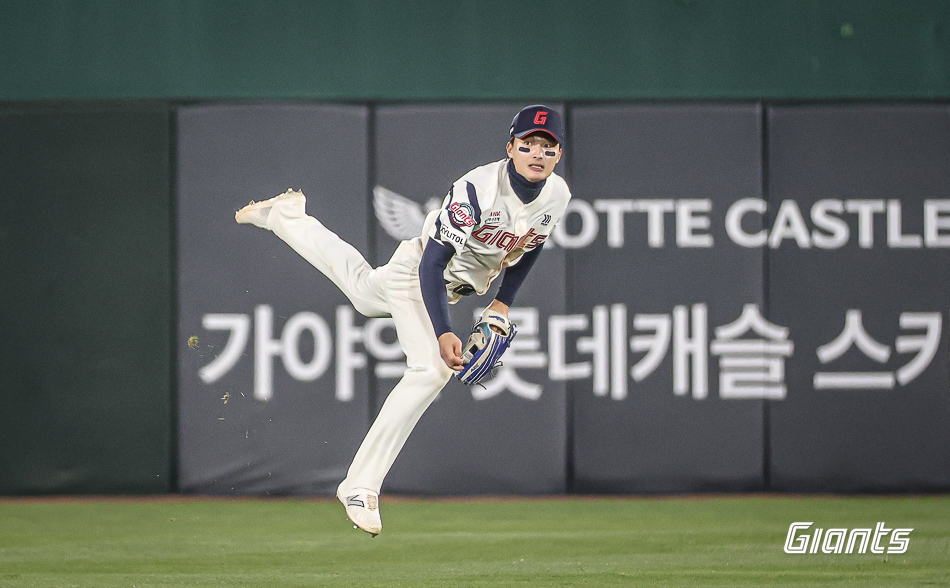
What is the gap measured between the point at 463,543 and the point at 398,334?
172 centimetres

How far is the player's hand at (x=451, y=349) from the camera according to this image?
414 centimetres

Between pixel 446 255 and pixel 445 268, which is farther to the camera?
pixel 445 268

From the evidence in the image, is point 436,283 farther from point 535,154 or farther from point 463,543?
point 463,543

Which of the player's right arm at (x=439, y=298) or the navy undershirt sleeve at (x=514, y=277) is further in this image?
the navy undershirt sleeve at (x=514, y=277)

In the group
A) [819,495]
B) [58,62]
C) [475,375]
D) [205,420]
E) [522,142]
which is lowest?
[819,495]

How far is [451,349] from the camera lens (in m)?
4.14

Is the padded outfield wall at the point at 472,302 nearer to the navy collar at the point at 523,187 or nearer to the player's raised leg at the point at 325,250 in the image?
the player's raised leg at the point at 325,250

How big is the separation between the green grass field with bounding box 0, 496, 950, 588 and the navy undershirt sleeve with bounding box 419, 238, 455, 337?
1230 millimetres

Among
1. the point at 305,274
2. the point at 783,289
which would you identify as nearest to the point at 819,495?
the point at 783,289

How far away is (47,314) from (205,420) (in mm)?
1139

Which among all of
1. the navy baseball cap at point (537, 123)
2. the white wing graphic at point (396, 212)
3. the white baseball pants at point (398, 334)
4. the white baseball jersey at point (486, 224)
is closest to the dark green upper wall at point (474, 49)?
the white wing graphic at point (396, 212)

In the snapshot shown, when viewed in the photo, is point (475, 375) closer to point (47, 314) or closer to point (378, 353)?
point (378, 353)

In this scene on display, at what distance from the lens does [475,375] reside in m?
4.29

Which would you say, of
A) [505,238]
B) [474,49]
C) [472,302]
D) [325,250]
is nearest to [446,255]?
[505,238]
